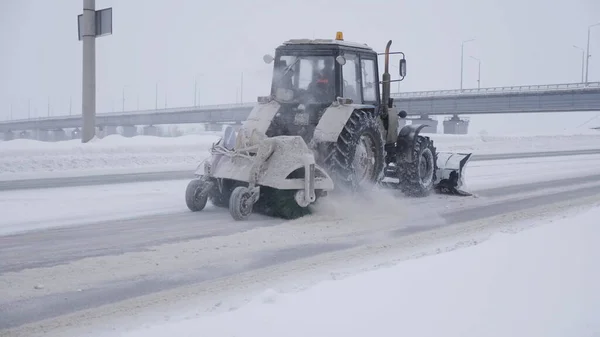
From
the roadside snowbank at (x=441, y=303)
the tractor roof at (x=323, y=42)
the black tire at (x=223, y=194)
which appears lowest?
the roadside snowbank at (x=441, y=303)

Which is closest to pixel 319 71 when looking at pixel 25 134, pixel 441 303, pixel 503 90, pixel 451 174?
pixel 451 174

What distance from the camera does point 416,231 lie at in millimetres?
8469

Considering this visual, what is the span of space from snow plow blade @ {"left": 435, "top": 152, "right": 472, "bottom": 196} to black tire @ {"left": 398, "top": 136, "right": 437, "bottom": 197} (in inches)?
16.7

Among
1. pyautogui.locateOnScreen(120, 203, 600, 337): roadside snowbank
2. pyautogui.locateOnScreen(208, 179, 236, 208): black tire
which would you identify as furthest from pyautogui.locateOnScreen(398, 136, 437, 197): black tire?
pyautogui.locateOnScreen(120, 203, 600, 337): roadside snowbank

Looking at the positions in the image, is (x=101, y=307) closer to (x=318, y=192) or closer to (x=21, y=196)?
(x=318, y=192)

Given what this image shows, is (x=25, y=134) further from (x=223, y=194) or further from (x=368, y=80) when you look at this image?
(x=368, y=80)

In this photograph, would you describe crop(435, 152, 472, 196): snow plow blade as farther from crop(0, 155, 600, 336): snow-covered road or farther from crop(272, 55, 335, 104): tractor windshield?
crop(272, 55, 335, 104): tractor windshield

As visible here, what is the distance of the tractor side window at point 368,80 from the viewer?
35.3 ft

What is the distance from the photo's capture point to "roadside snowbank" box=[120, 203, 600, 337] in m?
4.30

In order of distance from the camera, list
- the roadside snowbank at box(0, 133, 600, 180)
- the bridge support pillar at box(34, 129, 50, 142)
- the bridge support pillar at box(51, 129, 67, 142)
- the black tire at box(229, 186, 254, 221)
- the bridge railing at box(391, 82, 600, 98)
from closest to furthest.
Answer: the black tire at box(229, 186, 254, 221) < the roadside snowbank at box(0, 133, 600, 180) < the bridge railing at box(391, 82, 600, 98) < the bridge support pillar at box(51, 129, 67, 142) < the bridge support pillar at box(34, 129, 50, 142)

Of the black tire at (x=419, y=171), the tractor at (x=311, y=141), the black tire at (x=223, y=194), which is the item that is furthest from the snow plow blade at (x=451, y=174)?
the black tire at (x=223, y=194)

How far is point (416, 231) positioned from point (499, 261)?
7.69 feet

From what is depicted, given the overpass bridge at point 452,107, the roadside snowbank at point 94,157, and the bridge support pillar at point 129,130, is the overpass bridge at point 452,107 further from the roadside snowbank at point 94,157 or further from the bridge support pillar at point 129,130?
the roadside snowbank at point 94,157

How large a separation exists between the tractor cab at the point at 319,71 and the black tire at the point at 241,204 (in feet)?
7.45
